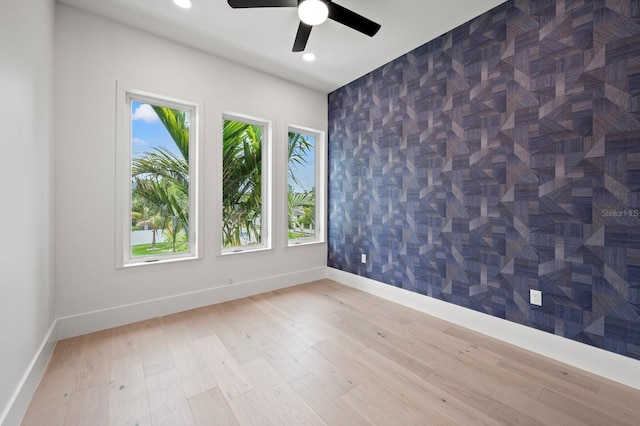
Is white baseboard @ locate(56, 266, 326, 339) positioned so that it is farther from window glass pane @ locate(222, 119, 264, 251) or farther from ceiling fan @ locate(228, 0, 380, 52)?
ceiling fan @ locate(228, 0, 380, 52)

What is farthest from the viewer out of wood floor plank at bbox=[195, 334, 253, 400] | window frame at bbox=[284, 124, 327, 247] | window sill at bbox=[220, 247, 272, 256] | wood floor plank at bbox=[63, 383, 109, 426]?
window frame at bbox=[284, 124, 327, 247]

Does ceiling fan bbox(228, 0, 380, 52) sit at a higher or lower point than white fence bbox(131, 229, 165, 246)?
higher

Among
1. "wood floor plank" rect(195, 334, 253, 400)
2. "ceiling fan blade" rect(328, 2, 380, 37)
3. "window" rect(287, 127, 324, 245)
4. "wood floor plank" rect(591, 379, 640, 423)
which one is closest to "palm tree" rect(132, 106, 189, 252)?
"wood floor plank" rect(195, 334, 253, 400)

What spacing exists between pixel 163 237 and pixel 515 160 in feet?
11.5

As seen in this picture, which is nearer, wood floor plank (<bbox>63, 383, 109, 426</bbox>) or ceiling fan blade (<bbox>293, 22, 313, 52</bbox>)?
wood floor plank (<bbox>63, 383, 109, 426</bbox>)

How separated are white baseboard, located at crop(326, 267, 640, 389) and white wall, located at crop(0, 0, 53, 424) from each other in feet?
10.2

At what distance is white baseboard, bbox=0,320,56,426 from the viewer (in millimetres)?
1325

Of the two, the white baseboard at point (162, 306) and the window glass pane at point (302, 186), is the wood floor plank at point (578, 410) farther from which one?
the window glass pane at point (302, 186)

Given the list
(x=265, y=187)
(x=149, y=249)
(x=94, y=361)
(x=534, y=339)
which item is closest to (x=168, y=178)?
(x=149, y=249)

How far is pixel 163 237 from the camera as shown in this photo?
2.95 metres

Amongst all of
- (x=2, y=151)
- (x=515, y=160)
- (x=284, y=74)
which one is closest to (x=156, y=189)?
(x=2, y=151)

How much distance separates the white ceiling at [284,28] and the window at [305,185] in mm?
1038

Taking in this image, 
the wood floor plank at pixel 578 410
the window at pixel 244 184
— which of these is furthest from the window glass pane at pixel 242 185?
the wood floor plank at pixel 578 410

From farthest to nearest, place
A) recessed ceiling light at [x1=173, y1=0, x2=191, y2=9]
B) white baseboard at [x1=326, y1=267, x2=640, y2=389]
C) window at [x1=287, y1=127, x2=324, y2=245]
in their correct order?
window at [x1=287, y1=127, x2=324, y2=245] < recessed ceiling light at [x1=173, y1=0, x2=191, y2=9] < white baseboard at [x1=326, y1=267, x2=640, y2=389]
